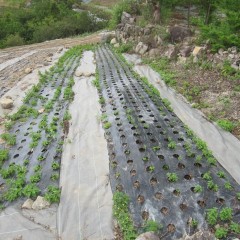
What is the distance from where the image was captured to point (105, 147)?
5395 millimetres

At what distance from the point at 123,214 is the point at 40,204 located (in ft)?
4.09

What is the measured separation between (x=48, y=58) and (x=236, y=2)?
7.96 meters

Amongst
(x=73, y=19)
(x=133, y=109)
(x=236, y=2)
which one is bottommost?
(x=73, y=19)

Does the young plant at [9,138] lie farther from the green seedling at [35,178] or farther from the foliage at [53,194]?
the foliage at [53,194]

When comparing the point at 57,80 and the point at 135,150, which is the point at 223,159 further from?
the point at 57,80

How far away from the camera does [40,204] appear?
13.4 ft

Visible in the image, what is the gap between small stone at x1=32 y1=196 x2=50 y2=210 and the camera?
4051mm

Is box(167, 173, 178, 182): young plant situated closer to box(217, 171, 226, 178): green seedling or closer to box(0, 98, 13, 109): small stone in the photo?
box(217, 171, 226, 178): green seedling

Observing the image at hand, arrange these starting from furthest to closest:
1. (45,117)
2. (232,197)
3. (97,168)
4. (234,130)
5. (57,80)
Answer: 1. (57,80)
2. (45,117)
3. (234,130)
4. (97,168)
5. (232,197)

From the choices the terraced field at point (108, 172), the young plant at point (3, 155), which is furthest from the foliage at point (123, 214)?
the young plant at point (3, 155)

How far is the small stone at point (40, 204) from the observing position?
4051mm

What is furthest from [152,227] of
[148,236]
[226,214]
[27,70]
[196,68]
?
[27,70]

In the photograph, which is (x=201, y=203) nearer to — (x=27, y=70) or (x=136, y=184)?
(x=136, y=184)

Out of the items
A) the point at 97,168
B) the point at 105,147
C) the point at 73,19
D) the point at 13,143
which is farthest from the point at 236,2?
the point at 73,19
